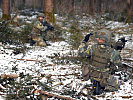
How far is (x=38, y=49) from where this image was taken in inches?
352

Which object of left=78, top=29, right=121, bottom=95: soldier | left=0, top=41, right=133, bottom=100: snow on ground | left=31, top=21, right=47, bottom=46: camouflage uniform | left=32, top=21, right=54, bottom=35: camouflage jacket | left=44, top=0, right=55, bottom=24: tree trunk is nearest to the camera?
left=78, top=29, right=121, bottom=95: soldier

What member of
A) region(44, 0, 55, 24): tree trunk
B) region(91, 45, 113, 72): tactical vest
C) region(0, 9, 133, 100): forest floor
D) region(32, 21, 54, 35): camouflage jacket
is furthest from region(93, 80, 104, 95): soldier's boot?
region(44, 0, 55, 24): tree trunk

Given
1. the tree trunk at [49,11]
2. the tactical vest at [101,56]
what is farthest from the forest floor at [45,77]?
the tree trunk at [49,11]

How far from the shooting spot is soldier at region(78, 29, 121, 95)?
4.68 metres

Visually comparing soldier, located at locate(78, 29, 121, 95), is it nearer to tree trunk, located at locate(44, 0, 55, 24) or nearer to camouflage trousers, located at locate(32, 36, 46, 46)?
camouflage trousers, located at locate(32, 36, 46, 46)

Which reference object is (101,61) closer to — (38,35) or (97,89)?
(97,89)

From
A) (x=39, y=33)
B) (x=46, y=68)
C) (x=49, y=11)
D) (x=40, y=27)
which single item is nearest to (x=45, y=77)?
(x=46, y=68)

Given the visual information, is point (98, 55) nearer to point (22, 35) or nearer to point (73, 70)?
point (73, 70)

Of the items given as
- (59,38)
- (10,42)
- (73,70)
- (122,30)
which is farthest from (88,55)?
(122,30)

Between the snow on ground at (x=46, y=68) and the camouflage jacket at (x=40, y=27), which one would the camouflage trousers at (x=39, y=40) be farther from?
the snow on ground at (x=46, y=68)

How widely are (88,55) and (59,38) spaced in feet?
20.6

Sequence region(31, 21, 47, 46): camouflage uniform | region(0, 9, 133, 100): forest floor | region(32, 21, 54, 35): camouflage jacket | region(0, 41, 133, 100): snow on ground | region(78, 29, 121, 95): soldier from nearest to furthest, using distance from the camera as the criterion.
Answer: region(0, 9, 133, 100): forest floor
region(78, 29, 121, 95): soldier
region(0, 41, 133, 100): snow on ground
region(32, 21, 54, 35): camouflage jacket
region(31, 21, 47, 46): camouflage uniform

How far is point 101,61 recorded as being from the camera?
4707mm

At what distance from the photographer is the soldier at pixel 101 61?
15.4 ft
